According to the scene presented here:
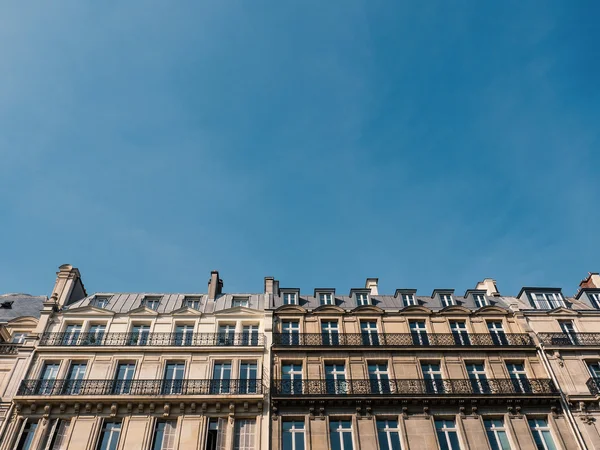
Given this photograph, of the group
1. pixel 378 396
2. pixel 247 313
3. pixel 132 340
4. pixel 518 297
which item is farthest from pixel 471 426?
pixel 132 340

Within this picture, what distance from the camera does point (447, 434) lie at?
1880cm

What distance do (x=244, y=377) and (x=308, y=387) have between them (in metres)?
2.71

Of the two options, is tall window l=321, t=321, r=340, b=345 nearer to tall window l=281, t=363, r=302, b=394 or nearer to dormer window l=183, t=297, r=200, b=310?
tall window l=281, t=363, r=302, b=394

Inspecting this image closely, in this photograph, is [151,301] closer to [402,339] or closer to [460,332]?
[402,339]

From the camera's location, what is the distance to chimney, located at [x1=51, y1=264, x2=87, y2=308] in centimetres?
2355

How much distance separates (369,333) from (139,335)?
1027 centimetres

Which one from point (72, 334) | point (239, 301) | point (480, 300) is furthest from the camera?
point (480, 300)

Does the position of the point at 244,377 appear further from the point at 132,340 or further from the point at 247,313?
the point at 132,340

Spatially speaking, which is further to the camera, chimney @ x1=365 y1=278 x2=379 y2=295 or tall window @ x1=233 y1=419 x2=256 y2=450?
chimney @ x1=365 y1=278 x2=379 y2=295

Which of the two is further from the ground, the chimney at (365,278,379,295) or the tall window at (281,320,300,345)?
the chimney at (365,278,379,295)

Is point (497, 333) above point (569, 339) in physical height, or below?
above

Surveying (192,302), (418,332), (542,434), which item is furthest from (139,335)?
(542,434)

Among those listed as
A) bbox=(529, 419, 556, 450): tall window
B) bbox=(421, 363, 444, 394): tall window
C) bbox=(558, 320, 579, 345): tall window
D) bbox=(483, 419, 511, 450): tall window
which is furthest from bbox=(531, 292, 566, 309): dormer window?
bbox=(483, 419, 511, 450): tall window

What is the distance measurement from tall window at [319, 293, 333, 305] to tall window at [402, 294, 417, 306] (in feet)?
11.9
